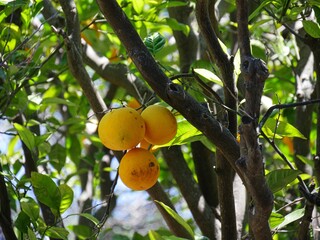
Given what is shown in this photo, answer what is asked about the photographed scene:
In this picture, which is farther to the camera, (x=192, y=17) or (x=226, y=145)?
(x=192, y=17)

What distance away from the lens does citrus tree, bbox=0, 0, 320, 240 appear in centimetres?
85

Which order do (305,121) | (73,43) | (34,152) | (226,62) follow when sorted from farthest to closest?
(305,121) < (34,152) < (73,43) < (226,62)

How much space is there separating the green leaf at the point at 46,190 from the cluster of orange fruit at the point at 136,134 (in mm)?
207

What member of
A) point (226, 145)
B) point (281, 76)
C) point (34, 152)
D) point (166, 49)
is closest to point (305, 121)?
point (281, 76)

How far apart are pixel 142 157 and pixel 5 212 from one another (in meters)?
0.44

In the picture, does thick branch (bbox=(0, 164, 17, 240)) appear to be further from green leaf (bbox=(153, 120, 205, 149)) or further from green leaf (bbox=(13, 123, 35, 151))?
green leaf (bbox=(153, 120, 205, 149))

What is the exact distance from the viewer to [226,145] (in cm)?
86

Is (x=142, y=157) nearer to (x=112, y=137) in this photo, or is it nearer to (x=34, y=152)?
(x=112, y=137)

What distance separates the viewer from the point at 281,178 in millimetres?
976

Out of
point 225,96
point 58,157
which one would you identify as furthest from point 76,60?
point 58,157

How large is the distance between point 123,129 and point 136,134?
2 cm

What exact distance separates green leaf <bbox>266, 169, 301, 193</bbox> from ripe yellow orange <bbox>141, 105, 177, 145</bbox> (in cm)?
16

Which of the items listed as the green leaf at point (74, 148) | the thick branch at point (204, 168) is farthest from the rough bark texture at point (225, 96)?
the green leaf at point (74, 148)

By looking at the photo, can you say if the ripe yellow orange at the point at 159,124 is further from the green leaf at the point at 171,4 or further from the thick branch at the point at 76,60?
the green leaf at the point at 171,4
